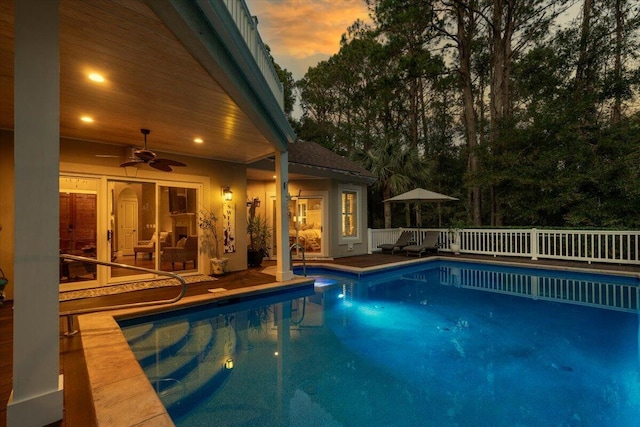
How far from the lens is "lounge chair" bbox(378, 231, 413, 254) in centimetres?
1088

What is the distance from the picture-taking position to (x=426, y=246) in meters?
10.6

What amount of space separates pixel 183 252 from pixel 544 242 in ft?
33.3

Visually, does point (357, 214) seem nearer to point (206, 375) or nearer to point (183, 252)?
point (183, 252)

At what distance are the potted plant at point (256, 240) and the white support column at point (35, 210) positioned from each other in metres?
6.60

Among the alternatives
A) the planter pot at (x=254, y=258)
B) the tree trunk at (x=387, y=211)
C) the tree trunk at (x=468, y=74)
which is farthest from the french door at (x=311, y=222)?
the tree trunk at (x=468, y=74)

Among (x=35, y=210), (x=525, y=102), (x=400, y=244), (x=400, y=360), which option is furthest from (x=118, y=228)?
(x=525, y=102)

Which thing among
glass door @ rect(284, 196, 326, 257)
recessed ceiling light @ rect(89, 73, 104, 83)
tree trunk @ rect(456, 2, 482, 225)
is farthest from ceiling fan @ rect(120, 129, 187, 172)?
tree trunk @ rect(456, 2, 482, 225)

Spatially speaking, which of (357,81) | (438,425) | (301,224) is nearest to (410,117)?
(357,81)

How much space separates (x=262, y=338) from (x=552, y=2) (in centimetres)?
1595

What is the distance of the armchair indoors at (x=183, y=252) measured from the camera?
271 inches

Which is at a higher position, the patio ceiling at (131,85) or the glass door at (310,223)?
the patio ceiling at (131,85)

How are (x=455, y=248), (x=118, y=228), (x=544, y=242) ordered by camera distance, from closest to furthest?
(x=544, y=242), (x=118, y=228), (x=455, y=248)

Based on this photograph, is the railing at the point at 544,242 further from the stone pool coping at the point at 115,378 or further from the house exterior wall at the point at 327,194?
the stone pool coping at the point at 115,378

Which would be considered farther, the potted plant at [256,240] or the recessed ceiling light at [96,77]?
the potted plant at [256,240]
